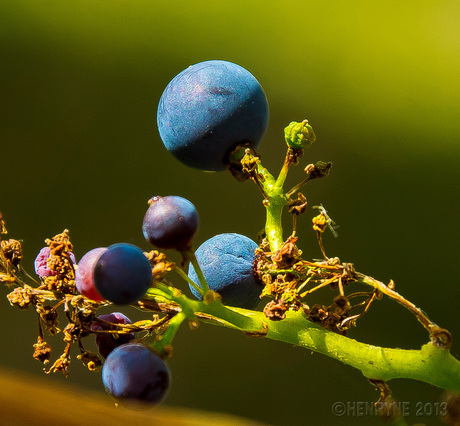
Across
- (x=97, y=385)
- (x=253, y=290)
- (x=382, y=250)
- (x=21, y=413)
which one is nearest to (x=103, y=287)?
(x=253, y=290)

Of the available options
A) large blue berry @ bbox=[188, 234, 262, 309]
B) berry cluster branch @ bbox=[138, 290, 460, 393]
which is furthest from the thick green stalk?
large blue berry @ bbox=[188, 234, 262, 309]

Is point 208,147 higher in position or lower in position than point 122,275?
higher

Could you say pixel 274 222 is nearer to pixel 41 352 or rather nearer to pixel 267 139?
pixel 41 352

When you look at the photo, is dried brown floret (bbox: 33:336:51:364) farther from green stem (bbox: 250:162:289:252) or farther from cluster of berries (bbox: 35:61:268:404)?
green stem (bbox: 250:162:289:252)

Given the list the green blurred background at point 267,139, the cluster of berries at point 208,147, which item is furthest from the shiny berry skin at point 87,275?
the green blurred background at point 267,139

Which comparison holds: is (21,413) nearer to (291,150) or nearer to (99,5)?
(291,150)

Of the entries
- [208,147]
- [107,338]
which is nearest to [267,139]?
[208,147]
